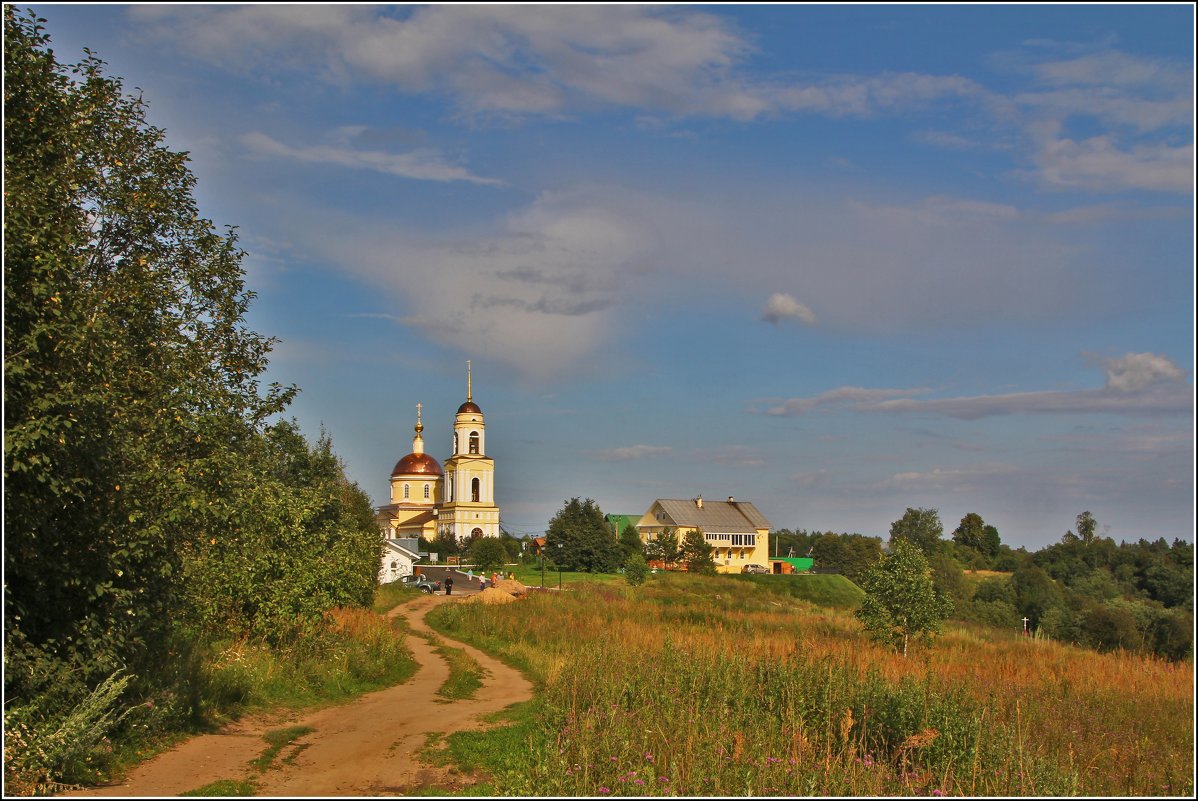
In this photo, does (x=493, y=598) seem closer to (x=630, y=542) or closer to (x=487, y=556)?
(x=487, y=556)

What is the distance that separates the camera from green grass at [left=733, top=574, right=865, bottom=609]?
7200cm

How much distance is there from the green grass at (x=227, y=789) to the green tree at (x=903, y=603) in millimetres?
21120

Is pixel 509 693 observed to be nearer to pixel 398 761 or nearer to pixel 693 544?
pixel 398 761

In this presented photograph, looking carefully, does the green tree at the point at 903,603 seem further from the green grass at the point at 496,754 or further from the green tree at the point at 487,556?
the green tree at the point at 487,556

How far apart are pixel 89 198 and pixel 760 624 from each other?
29812 millimetres

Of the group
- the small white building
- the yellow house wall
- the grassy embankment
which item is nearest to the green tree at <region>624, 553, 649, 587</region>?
the small white building

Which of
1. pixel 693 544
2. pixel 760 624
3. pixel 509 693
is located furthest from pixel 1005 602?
pixel 509 693

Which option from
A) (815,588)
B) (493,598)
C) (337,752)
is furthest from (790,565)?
(337,752)

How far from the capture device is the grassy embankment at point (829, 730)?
31.1ft

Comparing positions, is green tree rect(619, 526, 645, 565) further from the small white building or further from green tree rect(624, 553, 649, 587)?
green tree rect(624, 553, 649, 587)

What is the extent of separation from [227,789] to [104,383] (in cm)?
456

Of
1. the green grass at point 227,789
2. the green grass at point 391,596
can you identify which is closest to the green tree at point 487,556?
the green grass at point 391,596

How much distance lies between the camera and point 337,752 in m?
12.4

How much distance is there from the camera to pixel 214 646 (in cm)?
1811
